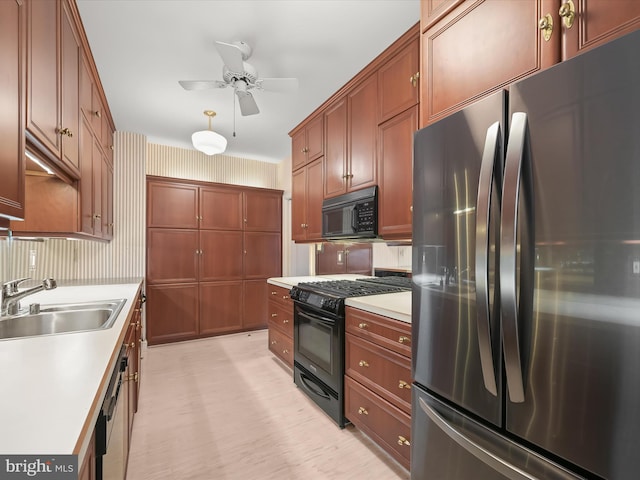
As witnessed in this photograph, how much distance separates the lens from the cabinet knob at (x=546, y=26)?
93cm

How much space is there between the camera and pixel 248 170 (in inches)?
192

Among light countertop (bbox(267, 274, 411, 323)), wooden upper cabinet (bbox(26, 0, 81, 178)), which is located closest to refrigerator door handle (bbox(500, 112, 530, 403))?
light countertop (bbox(267, 274, 411, 323))

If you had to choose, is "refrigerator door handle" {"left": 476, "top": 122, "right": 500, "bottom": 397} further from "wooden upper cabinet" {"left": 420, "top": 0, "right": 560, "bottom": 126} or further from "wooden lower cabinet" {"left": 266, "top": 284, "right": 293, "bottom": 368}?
"wooden lower cabinet" {"left": 266, "top": 284, "right": 293, "bottom": 368}

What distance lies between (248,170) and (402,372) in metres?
4.08

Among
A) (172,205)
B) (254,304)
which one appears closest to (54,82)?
(172,205)

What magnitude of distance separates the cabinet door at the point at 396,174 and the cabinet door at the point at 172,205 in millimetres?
2878

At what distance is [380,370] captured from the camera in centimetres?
177

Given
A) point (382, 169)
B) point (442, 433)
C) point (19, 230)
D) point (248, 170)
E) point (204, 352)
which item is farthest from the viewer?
point (248, 170)

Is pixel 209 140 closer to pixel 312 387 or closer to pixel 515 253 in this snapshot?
pixel 312 387

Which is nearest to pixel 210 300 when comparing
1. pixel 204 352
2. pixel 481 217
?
pixel 204 352

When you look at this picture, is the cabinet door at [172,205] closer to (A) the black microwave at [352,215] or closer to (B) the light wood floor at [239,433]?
(B) the light wood floor at [239,433]

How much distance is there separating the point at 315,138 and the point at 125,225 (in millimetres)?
2642

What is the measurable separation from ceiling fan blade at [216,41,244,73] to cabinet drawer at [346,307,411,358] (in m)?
1.84

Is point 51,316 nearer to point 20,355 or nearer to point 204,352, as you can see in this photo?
point 20,355
